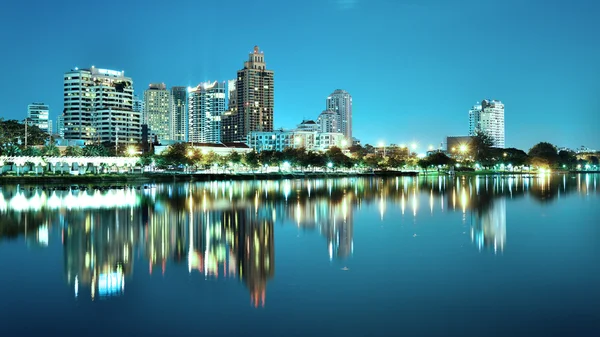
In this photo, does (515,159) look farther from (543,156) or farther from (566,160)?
(566,160)

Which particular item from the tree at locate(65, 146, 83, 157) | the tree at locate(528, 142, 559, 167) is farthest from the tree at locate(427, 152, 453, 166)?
the tree at locate(65, 146, 83, 157)

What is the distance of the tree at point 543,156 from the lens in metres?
137

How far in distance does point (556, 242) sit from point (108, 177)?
55.2 metres

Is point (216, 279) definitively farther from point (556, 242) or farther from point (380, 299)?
point (556, 242)

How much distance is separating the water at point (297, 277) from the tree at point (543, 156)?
12071 cm

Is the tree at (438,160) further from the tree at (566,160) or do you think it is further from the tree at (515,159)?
the tree at (566,160)

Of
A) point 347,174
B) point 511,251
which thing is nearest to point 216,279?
point 511,251

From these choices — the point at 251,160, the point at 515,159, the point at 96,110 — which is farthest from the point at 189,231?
the point at 96,110

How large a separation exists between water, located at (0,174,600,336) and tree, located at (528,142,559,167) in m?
121

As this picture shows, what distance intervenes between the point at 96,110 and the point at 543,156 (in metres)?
122

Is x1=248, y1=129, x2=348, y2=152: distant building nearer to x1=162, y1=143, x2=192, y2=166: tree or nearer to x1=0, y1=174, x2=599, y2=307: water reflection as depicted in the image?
x1=162, y1=143, x2=192, y2=166: tree

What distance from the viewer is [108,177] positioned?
6419cm

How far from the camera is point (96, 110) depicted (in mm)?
151500

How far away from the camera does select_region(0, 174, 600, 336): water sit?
998cm
